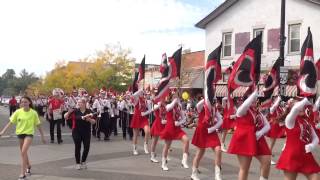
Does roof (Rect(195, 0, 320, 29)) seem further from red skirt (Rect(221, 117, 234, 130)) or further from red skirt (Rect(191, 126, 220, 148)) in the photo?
red skirt (Rect(191, 126, 220, 148))

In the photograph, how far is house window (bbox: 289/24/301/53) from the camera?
27703 millimetres

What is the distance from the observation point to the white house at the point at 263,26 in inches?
1073

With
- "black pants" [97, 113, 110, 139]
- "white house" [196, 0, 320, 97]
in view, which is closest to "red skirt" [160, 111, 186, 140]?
"black pants" [97, 113, 110, 139]

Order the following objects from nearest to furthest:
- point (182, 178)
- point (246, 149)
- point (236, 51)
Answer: point (246, 149)
point (182, 178)
point (236, 51)

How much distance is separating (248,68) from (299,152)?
157cm

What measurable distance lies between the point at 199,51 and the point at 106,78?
1523 cm

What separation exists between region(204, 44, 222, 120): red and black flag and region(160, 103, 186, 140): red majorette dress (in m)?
1.62

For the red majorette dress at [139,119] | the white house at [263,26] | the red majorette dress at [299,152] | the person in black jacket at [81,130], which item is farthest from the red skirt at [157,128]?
the white house at [263,26]

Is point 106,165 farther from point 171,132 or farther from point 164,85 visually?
point 164,85

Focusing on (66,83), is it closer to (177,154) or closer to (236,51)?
(236,51)

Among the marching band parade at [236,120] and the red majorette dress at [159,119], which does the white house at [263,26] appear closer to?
the marching band parade at [236,120]

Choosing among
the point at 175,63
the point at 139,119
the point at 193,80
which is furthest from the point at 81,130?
the point at 193,80

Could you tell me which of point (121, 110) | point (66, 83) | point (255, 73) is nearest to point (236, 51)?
point (121, 110)

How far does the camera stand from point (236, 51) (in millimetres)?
30859
